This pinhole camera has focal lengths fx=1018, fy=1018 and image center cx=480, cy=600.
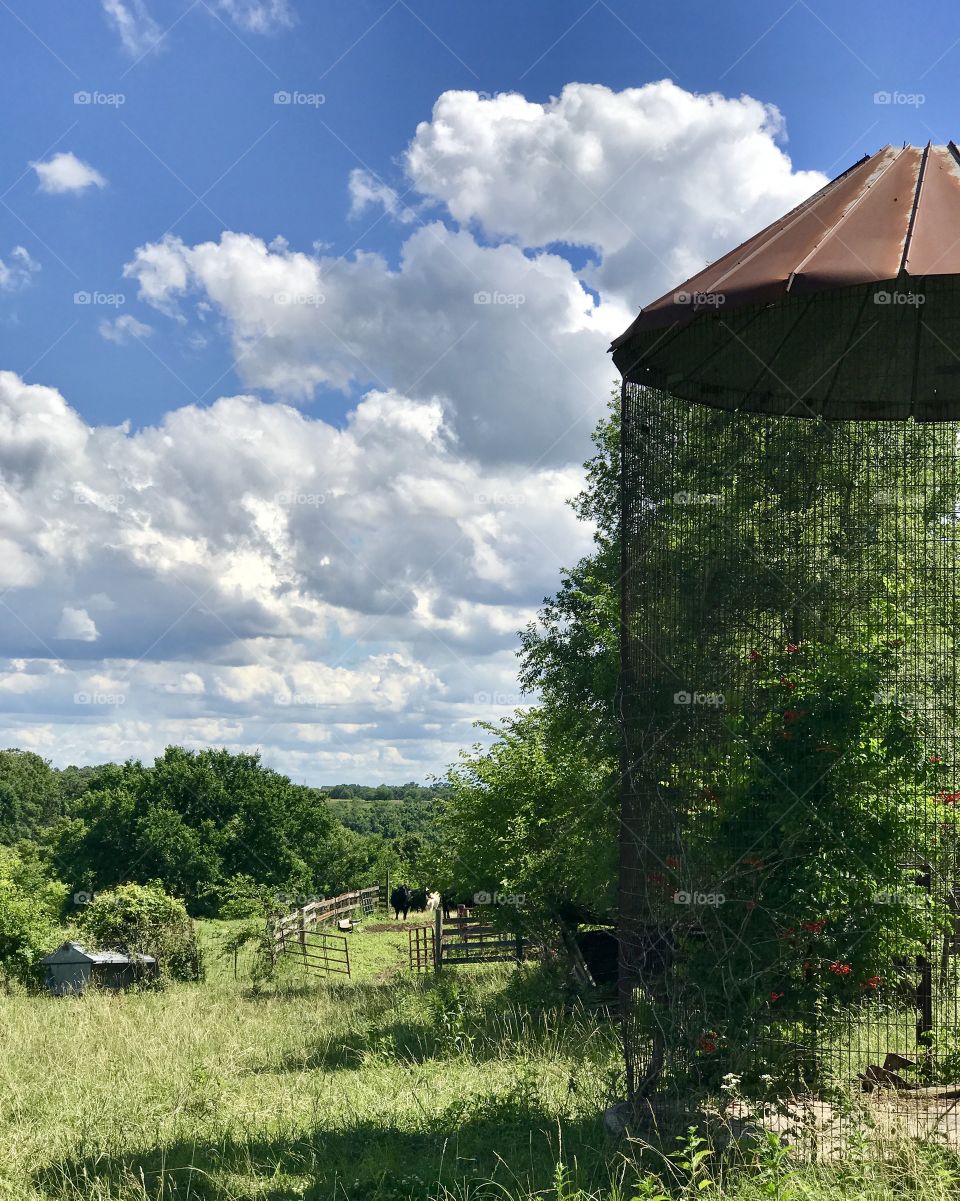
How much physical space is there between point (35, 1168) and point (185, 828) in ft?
135

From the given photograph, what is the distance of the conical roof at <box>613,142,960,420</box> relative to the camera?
5.71 meters

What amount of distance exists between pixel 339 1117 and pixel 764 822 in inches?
140

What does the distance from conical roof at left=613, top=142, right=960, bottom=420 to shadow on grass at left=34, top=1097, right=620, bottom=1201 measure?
193 inches

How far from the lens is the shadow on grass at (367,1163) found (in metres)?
5.40

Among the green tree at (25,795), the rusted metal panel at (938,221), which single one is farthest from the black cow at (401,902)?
the rusted metal panel at (938,221)

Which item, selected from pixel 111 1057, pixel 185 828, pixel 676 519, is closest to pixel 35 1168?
pixel 111 1057

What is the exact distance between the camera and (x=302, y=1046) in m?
10.6

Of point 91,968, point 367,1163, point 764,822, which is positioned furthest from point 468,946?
point 764,822

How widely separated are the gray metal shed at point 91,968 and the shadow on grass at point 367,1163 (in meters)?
15.1

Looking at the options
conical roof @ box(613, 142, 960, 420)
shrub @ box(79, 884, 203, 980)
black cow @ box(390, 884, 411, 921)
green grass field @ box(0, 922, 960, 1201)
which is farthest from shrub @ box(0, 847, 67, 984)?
black cow @ box(390, 884, 411, 921)

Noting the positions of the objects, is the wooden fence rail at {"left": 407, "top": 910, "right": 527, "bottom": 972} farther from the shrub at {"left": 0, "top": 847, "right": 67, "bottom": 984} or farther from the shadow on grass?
the shadow on grass

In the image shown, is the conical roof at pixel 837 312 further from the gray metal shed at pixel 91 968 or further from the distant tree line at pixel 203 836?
the distant tree line at pixel 203 836

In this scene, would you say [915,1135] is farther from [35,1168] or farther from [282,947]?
[282,947]

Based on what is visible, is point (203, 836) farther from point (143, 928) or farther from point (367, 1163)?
point (367, 1163)
